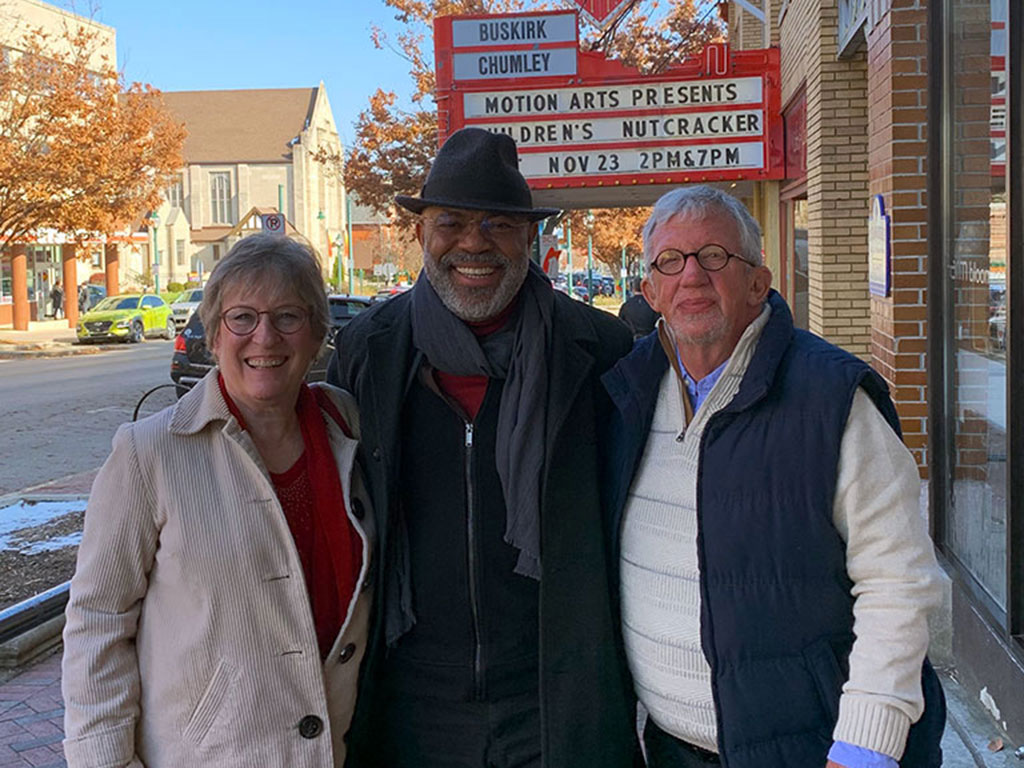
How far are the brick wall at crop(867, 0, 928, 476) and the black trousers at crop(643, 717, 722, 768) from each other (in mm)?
3224

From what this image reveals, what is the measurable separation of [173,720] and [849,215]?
6.58 meters

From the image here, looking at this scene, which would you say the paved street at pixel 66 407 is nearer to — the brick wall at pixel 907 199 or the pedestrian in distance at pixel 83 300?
the brick wall at pixel 907 199

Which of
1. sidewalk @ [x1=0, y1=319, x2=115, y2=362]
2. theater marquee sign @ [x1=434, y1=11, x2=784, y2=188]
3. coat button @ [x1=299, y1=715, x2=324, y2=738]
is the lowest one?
coat button @ [x1=299, y1=715, x2=324, y2=738]

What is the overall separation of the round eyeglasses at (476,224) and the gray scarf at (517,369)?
0.13 metres

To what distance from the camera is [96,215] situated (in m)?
27.9

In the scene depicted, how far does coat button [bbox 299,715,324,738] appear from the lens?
2338 mm

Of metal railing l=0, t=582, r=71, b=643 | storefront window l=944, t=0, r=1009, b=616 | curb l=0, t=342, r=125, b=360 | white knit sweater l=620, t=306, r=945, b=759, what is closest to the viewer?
white knit sweater l=620, t=306, r=945, b=759

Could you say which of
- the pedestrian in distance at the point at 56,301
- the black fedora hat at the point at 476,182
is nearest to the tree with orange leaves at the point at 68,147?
the pedestrian in distance at the point at 56,301

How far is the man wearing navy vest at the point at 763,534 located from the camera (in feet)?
6.94

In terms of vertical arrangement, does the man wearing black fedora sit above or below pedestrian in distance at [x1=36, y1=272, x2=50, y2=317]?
below

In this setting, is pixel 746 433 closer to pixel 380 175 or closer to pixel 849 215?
pixel 849 215

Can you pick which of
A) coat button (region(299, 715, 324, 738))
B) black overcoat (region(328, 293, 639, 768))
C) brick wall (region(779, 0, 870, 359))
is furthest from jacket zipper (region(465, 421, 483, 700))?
brick wall (region(779, 0, 870, 359))

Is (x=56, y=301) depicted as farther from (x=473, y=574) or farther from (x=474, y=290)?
(x=473, y=574)

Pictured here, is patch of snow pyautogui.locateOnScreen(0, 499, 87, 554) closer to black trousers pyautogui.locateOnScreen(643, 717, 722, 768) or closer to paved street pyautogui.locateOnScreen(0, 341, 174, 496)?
paved street pyautogui.locateOnScreen(0, 341, 174, 496)
